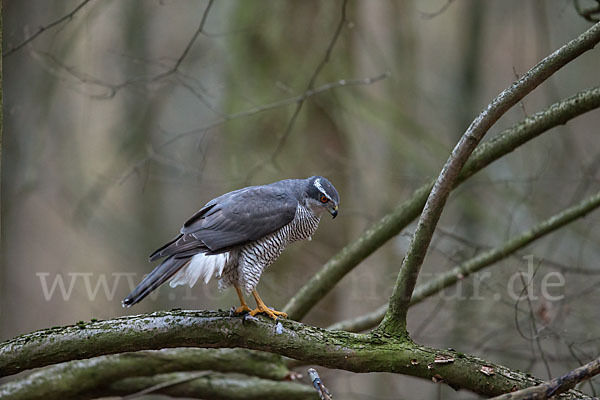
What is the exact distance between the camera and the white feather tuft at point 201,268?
367cm

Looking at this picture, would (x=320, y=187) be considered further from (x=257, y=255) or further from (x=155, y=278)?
(x=155, y=278)

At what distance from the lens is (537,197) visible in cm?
728

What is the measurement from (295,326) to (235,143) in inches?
147

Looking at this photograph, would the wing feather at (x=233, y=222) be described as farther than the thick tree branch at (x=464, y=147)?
Yes

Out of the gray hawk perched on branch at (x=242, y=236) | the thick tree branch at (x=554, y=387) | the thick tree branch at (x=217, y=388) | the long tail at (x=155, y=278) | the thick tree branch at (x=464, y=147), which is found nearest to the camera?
the thick tree branch at (x=554, y=387)

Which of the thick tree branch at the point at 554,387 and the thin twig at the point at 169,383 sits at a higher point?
the thin twig at the point at 169,383

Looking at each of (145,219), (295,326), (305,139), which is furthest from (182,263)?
(145,219)

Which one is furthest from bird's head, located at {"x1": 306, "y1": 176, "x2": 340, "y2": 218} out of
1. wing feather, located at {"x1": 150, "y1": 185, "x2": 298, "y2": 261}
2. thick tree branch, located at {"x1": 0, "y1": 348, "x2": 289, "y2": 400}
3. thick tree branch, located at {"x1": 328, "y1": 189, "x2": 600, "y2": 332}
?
thick tree branch, located at {"x1": 0, "y1": 348, "x2": 289, "y2": 400}

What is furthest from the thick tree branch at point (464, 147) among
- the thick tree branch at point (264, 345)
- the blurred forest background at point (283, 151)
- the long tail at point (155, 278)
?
the blurred forest background at point (283, 151)

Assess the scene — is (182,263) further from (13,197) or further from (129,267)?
(129,267)

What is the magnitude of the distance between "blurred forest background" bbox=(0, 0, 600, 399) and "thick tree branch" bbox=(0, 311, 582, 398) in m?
1.53

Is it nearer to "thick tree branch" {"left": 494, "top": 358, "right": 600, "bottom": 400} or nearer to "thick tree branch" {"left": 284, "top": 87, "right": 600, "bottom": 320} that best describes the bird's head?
"thick tree branch" {"left": 284, "top": 87, "right": 600, "bottom": 320}

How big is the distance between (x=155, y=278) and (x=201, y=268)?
0.99 ft

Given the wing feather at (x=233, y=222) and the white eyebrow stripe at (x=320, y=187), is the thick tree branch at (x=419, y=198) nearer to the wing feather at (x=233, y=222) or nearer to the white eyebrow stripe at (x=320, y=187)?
the white eyebrow stripe at (x=320, y=187)
